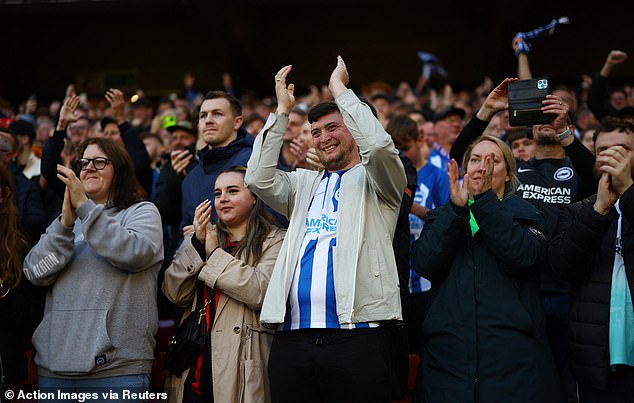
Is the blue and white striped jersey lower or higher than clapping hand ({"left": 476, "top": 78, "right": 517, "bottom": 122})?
lower

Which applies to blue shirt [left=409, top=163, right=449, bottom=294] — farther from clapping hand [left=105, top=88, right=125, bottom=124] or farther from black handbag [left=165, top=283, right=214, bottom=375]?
clapping hand [left=105, top=88, right=125, bottom=124]

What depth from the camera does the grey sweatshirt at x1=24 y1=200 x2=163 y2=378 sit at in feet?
12.6

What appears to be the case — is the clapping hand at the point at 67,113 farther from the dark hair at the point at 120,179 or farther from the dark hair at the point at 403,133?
the dark hair at the point at 403,133

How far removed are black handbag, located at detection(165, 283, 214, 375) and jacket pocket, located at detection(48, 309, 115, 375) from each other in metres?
0.33

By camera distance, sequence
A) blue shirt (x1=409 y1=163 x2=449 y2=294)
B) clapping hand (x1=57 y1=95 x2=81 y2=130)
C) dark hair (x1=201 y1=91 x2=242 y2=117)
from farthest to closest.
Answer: blue shirt (x1=409 y1=163 x2=449 y2=294)
clapping hand (x1=57 y1=95 x2=81 y2=130)
dark hair (x1=201 y1=91 x2=242 y2=117)

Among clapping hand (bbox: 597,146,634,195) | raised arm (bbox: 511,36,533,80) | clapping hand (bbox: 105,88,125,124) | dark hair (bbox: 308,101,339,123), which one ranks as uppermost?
raised arm (bbox: 511,36,533,80)

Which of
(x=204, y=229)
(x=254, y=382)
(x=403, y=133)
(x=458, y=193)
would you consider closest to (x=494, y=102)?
(x=458, y=193)

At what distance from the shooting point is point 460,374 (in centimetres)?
355

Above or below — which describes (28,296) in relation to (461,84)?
below


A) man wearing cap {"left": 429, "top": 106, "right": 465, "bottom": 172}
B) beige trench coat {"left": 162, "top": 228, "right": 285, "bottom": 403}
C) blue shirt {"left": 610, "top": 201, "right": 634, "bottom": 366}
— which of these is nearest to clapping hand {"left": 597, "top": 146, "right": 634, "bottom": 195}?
blue shirt {"left": 610, "top": 201, "right": 634, "bottom": 366}

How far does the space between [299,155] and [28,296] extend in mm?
1859

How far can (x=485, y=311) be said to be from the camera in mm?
3600

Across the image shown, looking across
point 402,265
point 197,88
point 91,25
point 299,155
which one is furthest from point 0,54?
point 402,265

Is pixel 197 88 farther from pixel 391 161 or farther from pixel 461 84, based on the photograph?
pixel 391 161
